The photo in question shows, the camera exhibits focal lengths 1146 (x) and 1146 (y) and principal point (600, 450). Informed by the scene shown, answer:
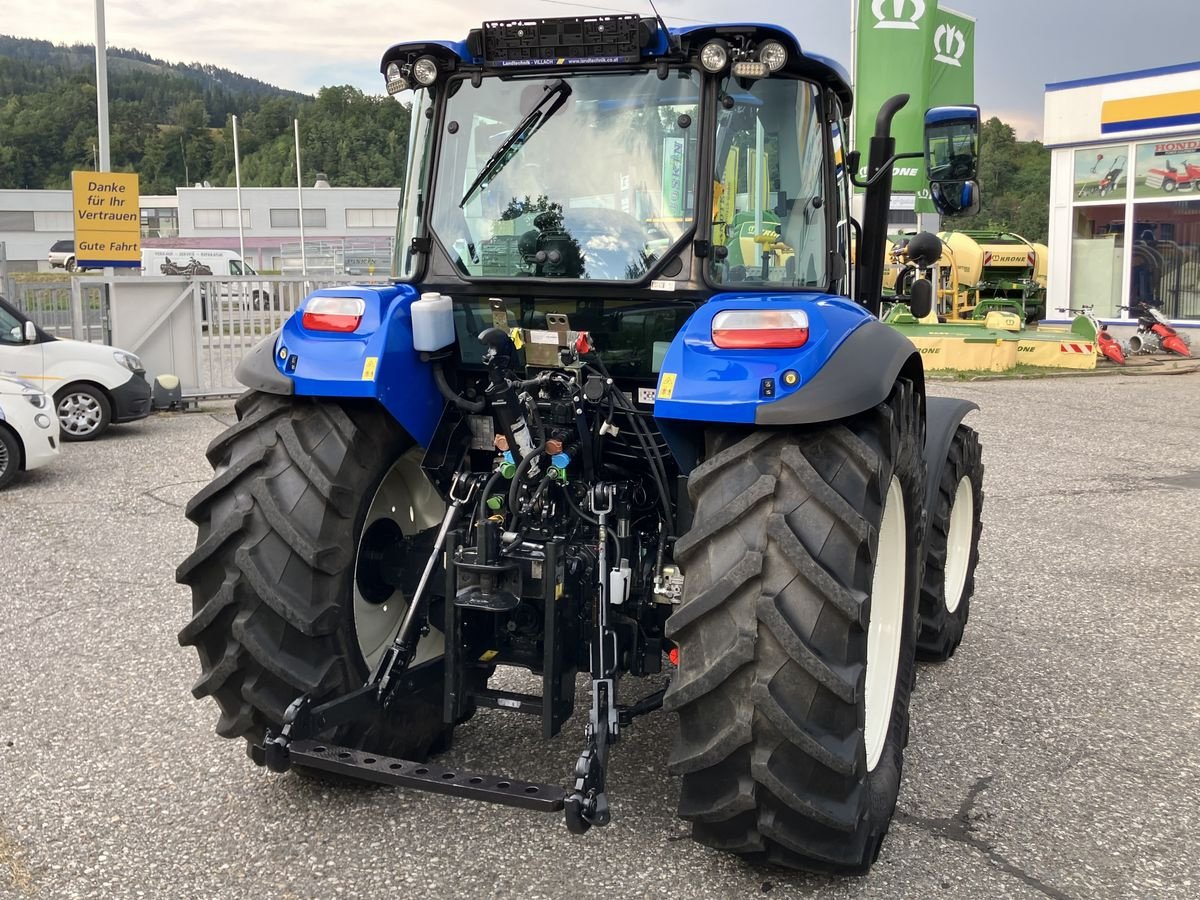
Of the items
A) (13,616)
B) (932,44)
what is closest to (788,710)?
(13,616)

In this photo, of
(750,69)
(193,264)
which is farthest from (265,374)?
(193,264)

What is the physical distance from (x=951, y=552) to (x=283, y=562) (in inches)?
138

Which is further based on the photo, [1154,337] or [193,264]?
[193,264]

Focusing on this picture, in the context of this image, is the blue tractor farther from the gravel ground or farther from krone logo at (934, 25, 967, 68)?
krone logo at (934, 25, 967, 68)

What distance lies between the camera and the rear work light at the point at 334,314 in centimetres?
371

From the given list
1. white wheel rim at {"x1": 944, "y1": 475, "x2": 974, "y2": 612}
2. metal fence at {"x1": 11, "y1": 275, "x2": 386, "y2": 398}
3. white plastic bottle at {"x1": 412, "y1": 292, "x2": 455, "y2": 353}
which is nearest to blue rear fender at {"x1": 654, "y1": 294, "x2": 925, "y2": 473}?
white plastic bottle at {"x1": 412, "y1": 292, "x2": 455, "y2": 353}

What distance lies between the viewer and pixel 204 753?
4.27 m

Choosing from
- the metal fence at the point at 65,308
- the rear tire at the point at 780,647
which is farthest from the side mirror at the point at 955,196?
the metal fence at the point at 65,308

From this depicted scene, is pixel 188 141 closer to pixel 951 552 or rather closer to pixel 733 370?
pixel 951 552

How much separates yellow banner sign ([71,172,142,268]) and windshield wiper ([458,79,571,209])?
12.3 meters

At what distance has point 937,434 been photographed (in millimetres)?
5008

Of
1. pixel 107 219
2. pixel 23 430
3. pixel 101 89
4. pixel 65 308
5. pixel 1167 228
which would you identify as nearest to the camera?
pixel 23 430

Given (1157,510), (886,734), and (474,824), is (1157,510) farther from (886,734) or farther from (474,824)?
(474,824)

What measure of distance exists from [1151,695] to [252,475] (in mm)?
3907
